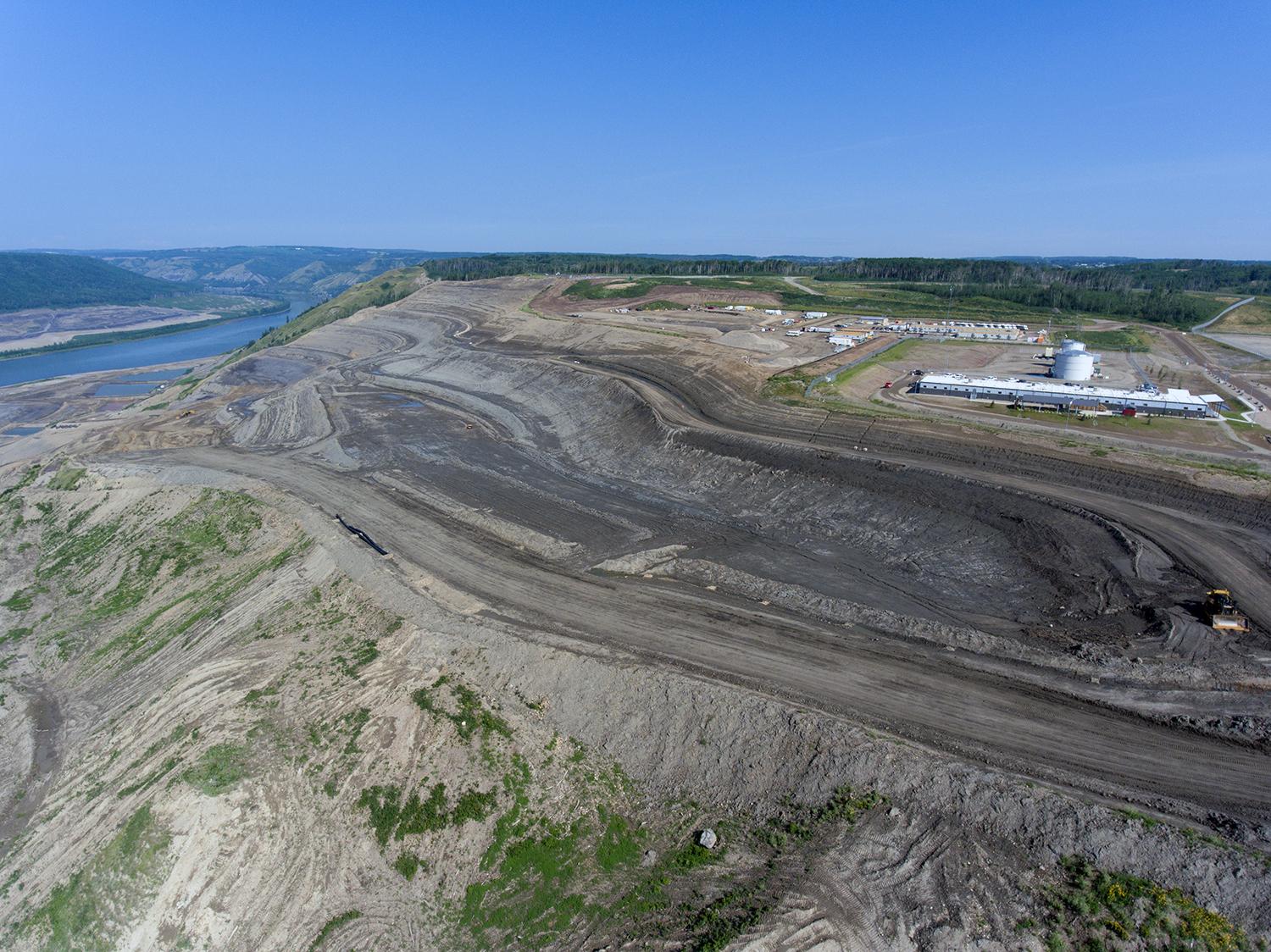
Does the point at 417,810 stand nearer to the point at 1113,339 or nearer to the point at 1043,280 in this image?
the point at 1113,339

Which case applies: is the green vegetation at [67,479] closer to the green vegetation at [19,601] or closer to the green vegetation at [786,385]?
the green vegetation at [19,601]

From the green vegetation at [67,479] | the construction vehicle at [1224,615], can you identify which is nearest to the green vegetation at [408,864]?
the construction vehicle at [1224,615]

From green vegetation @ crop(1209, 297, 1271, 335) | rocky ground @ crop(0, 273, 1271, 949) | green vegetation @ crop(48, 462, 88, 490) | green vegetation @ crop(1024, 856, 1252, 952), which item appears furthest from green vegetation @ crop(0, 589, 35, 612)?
green vegetation @ crop(1209, 297, 1271, 335)

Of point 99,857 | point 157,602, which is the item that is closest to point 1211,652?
point 99,857

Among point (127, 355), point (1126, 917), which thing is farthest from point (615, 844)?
point (127, 355)

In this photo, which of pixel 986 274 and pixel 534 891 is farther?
pixel 986 274
